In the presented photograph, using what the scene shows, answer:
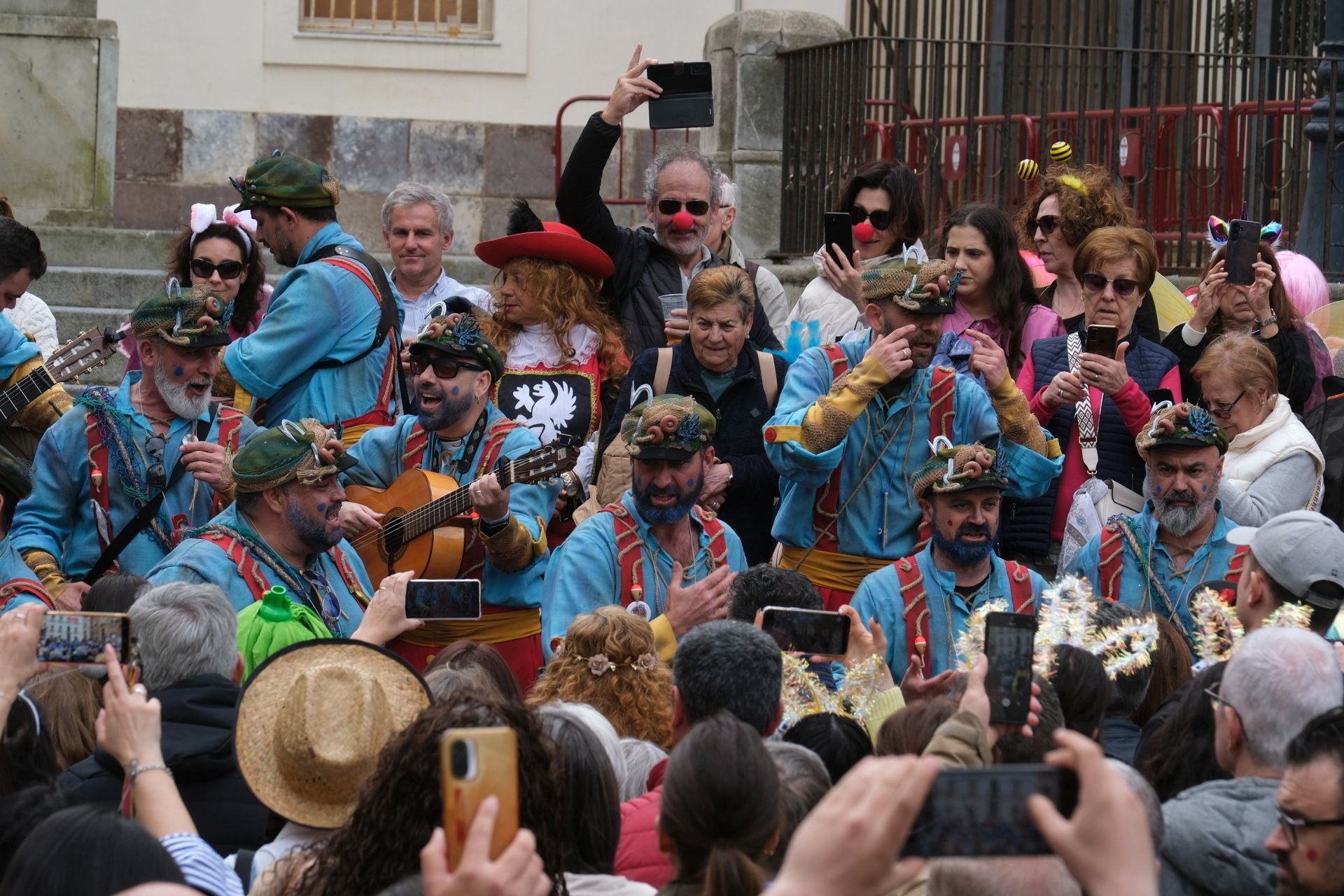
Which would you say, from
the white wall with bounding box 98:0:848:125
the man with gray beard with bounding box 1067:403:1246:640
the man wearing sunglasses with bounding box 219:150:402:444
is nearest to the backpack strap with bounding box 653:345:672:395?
the man wearing sunglasses with bounding box 219:150:402:444

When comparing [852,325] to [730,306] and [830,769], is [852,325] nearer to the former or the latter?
[730,306]

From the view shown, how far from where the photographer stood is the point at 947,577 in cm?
614

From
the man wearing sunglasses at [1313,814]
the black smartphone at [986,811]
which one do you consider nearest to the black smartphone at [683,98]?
→ the man wearing sunglasses at [1313,814]

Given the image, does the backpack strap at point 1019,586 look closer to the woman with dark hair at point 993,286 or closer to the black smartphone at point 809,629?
the woman with dark hair at point 993,286

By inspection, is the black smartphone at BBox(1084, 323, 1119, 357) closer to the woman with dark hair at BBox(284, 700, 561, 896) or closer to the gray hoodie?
the gray hoodie

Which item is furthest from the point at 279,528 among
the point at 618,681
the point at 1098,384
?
the point at 1098,384

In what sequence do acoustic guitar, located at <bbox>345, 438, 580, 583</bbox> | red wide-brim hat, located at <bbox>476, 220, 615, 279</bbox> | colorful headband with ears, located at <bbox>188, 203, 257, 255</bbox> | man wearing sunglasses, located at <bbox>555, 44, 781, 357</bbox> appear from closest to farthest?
acoustic guitar, located at <bbox>345, 438, 580, 583</bbox> < red wide-brim hat, located at <bbox>476, 220, 615, 279</bbox> < man wearing sunglasses, located at <bbox>555, 44, 781, 357</bbox> < colorful headband with ears, located at <bbox>188, 203, 257, 255</bbox>

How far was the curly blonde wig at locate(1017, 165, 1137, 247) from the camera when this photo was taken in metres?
7.57

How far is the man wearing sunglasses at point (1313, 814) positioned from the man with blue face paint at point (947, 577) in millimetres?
2745

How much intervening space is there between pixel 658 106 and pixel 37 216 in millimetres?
5747

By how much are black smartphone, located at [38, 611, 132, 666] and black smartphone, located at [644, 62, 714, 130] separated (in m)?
4.25

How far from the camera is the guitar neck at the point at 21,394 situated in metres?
7.27

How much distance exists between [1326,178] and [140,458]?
672cm

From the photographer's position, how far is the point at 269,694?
153 inches
